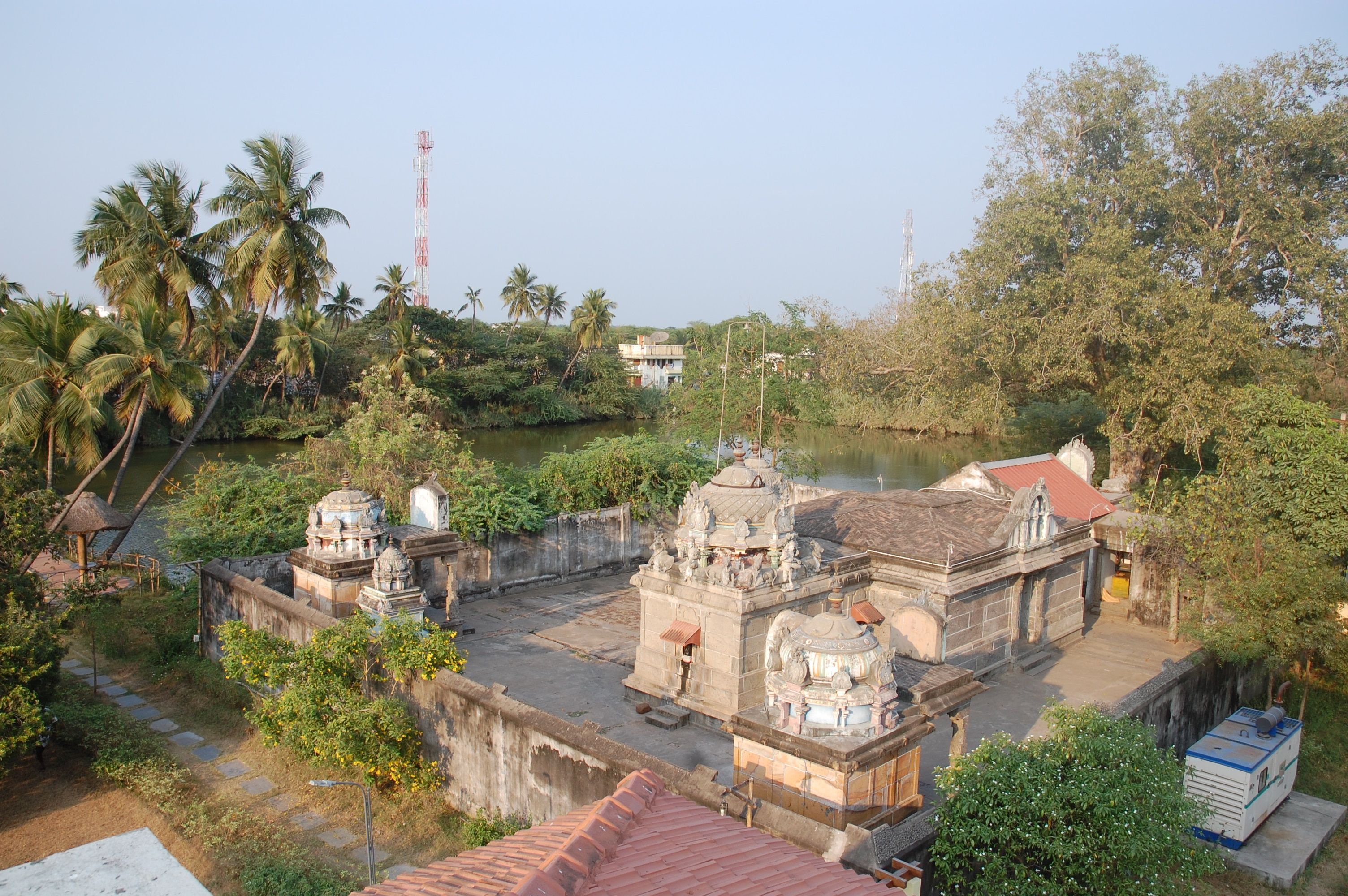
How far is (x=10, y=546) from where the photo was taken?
1420 cm

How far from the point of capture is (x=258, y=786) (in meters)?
13.3

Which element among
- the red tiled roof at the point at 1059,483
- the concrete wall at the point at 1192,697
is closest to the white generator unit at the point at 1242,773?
the concrete wall at the point at 1192,697

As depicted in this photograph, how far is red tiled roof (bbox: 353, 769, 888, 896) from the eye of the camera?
239 inches

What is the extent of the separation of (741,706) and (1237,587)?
9877 mm

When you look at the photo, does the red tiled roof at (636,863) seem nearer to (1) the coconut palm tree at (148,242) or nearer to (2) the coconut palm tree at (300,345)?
(1) the coconut palm tree at (148,242)

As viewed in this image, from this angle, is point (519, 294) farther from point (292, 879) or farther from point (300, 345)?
point (292, 879)

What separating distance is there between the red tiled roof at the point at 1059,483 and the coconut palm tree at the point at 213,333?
21244 mm

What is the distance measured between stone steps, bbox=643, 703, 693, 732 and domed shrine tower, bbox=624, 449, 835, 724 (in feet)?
0.46

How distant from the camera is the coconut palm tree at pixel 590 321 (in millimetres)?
64000

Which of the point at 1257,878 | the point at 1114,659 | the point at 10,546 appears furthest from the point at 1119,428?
the point at 10,546

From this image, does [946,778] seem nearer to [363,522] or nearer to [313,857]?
[313,857]

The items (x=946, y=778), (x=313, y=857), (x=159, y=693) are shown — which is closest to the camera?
(x=946, y=778)

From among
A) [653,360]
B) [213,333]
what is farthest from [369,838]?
[653,360]

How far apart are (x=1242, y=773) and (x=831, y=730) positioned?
784 centimetres
